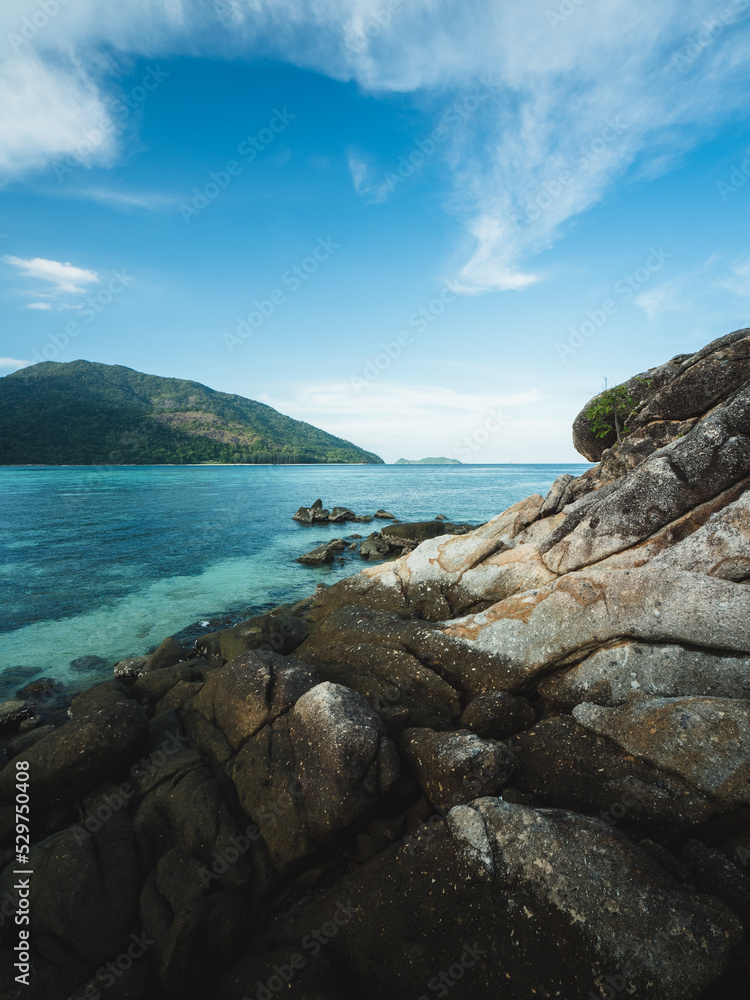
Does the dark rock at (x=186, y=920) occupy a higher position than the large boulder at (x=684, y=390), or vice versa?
the large boulder at (x=684, y=390)

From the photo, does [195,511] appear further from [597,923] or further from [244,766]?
[597,923]

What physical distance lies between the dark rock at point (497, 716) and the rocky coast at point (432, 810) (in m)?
0.05

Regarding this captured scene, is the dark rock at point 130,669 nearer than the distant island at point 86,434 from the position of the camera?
Yes

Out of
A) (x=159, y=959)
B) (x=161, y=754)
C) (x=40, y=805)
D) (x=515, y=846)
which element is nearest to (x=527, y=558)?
(x=515, y=846)

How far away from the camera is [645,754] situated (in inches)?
264

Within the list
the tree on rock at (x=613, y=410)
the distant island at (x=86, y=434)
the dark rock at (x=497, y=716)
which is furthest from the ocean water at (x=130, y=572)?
the distant island at (x=86, y=434)

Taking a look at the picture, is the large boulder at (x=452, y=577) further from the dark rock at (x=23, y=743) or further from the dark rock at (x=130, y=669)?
the dark rock at (x=23, y=743)

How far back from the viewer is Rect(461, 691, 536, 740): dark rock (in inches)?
330

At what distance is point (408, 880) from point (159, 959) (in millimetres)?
3672

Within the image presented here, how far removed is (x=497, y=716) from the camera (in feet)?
27.6

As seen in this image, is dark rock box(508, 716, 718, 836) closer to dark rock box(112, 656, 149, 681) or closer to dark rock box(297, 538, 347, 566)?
dark rock box(112, 656, 149, 681)

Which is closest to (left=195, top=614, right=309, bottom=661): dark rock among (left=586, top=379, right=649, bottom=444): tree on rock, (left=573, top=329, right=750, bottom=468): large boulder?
(left=573, top=329, right=750, bottom=468): large boulder

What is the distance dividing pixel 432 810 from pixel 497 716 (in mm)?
2244

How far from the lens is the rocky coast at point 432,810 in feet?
15.8
